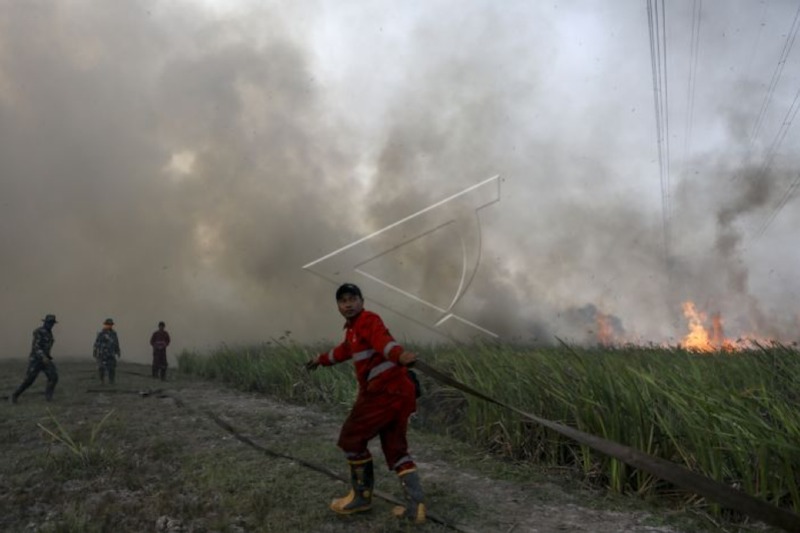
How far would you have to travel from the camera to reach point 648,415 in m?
4.70

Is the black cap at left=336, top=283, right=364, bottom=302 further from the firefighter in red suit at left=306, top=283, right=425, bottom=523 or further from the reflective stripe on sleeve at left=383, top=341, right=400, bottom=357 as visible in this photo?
the reflective stripe on sleeve at left=383, top=341, right=400, bottom=357

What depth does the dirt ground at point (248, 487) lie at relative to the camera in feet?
12.5

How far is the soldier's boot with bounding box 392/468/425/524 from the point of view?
3705 mm

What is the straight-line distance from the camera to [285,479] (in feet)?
15.9

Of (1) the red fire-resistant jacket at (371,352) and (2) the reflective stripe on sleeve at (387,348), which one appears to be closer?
(2) the reflective stripe on sleeve at (387,348)

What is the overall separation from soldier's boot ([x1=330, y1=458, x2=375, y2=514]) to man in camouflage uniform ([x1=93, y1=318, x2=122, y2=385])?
41.2 feet

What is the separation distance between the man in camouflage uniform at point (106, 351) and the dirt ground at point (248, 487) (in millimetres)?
6935

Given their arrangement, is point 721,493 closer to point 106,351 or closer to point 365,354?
point 365,354

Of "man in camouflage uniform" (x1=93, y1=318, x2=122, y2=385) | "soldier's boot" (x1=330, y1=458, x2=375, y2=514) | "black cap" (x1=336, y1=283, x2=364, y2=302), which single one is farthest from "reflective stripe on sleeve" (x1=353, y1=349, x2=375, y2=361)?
"man in camouflage uniform" (x1=93, y1=318, x2=122, y2=385)

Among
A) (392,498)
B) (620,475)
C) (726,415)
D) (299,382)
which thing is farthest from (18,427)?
(726,415)

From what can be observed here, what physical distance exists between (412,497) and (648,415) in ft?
7.82

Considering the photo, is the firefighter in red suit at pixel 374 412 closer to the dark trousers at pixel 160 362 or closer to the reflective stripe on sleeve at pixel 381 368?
the reflective stripe on sleeve at pixel 381 368

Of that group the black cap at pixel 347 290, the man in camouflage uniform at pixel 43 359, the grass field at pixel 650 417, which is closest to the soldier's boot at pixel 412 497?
the black cap at pixel 347 290

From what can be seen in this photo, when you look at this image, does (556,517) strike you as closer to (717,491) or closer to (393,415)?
(393,415)
